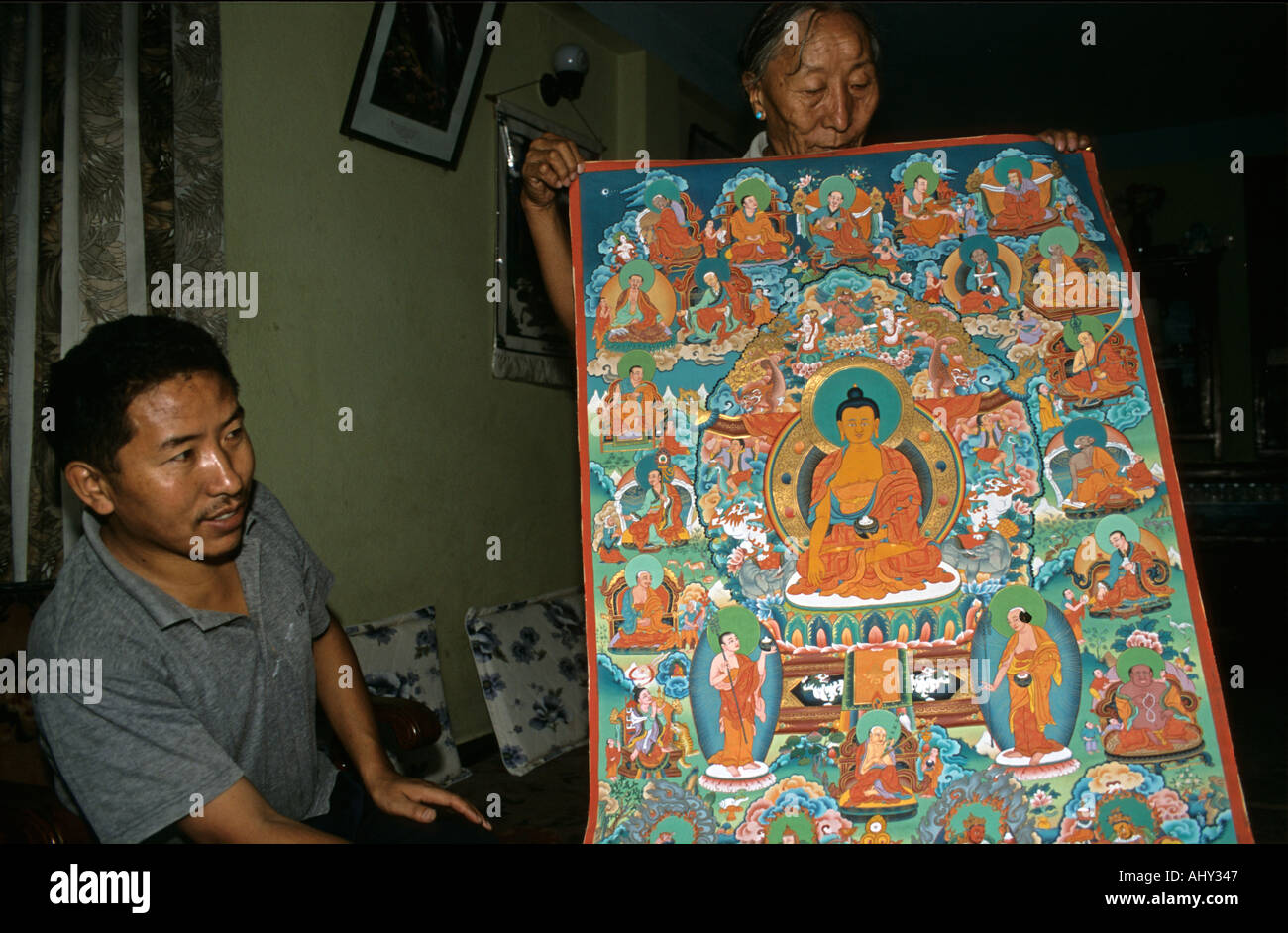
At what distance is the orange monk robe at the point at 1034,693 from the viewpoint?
1124mm

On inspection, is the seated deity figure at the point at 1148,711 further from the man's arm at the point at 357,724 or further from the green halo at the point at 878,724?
the man's arm at the point at 357,724

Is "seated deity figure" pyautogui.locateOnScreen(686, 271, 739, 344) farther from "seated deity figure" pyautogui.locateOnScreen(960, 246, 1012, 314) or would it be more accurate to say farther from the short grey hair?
the short grey hair

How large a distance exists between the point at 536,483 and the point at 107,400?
2336 millimetres

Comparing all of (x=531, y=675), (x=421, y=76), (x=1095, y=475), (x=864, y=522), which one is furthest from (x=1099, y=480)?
(x=421, y=76)

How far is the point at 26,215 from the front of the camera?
1.78 metres

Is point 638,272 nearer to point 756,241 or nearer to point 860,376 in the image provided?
point 756,241

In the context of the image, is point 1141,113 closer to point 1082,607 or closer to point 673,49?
point 673,49

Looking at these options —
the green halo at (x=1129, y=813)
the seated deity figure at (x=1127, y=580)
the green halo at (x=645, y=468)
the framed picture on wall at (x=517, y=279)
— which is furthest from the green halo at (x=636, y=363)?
the framed picture on wall at (x=517, y=279)

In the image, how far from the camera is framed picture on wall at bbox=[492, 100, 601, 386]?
10.4ft

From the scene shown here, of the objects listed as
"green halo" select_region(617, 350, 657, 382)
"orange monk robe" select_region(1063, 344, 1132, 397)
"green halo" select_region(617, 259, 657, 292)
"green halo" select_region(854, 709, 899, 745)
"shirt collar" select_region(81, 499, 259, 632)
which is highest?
"green halo" select_region(617, 259, 657, 292)

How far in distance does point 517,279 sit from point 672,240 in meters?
2.02

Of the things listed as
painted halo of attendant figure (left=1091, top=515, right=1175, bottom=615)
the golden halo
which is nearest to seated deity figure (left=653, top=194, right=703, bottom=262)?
the golden halo

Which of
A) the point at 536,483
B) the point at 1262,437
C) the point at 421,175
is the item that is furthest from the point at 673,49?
the point at 1262,437

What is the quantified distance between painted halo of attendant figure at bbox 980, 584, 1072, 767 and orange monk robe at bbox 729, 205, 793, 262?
0.58m
